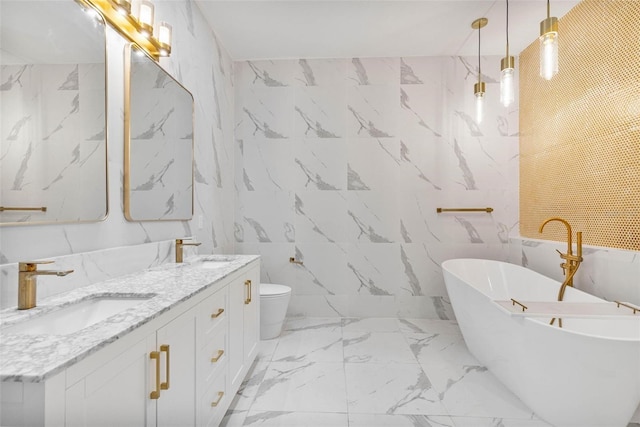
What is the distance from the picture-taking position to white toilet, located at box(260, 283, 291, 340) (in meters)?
2.72

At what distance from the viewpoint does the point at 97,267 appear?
1414mm

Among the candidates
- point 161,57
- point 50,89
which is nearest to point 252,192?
point 161,57

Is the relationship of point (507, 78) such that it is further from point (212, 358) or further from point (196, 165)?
point (212, 358)

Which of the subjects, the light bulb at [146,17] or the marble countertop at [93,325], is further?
the light bulb at [146,17]

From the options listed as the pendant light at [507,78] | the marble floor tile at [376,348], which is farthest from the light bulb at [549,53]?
the marble floor tile at [376,348]

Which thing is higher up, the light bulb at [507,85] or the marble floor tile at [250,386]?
the light bulb at [507,85]

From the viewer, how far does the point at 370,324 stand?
3.18 m

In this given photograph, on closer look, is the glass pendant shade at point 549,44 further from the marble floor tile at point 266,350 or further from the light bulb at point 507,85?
the marble floor tile at point 266,350

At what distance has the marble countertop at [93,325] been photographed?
64 centimetres

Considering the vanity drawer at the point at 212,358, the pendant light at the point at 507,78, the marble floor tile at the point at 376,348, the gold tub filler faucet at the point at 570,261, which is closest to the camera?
the vanity drawer at the point at 212,358

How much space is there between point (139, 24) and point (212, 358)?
1.73 m

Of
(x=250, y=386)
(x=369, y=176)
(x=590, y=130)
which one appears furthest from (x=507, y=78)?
(x=250, y=386)

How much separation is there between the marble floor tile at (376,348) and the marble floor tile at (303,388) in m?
0.22

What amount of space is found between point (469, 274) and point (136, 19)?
3.24 meters
